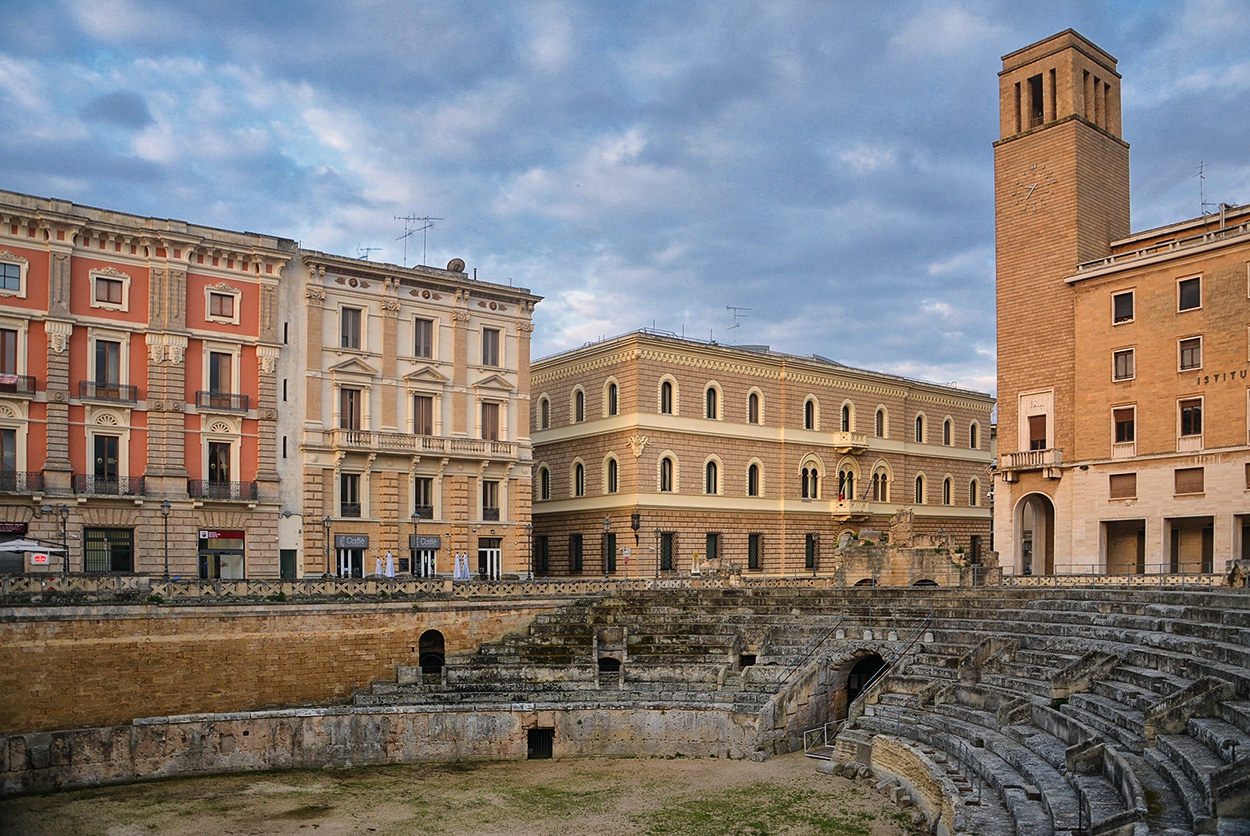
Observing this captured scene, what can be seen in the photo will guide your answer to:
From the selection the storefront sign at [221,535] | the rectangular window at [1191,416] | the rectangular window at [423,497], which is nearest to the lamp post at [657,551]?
the rectangular window at [423,497]

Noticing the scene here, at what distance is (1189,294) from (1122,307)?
256cm

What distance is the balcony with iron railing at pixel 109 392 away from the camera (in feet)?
→ 125

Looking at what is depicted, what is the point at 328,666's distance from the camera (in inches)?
1374

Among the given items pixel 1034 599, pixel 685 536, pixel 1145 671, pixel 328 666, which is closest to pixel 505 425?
pixel 685 536

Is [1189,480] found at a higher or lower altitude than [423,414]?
lower

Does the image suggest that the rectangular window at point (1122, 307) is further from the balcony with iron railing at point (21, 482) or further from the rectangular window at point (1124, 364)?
the balcony with iron railing at point (21, 482)

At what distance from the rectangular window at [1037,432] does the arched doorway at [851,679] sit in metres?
15.2

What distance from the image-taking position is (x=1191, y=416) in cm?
3925

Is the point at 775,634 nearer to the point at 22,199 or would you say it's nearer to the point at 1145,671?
the point at 1145,671

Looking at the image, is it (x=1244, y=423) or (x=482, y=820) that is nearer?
(x=482, y=820)

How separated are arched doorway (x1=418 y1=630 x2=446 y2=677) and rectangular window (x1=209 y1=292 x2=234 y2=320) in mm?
14186

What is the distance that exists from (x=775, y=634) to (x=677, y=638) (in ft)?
10.2

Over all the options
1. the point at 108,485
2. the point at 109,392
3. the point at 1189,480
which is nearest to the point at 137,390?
the point at 109,392

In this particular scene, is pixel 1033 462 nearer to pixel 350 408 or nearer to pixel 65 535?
pixel 350 408
